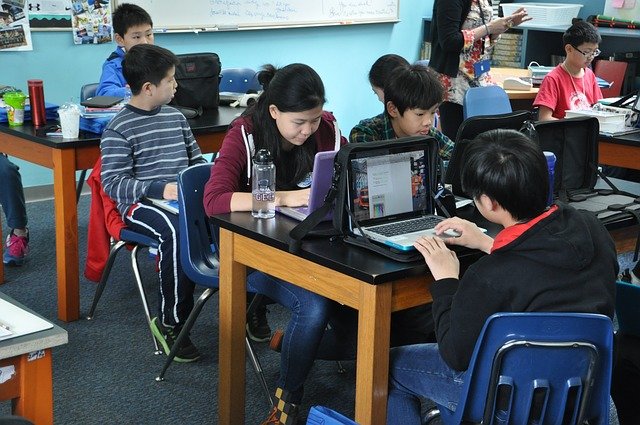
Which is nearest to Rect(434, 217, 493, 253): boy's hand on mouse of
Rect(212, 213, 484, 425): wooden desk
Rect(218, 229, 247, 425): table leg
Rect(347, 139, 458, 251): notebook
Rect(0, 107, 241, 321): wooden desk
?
Rect(347, 139, 458, 251): notebook

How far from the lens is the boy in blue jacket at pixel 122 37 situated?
4.15 meters

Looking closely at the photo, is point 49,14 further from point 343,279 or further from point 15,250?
point 343,279

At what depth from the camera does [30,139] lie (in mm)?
3445

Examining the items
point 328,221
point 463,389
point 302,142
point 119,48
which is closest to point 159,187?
point 302,142

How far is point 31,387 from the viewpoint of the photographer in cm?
153

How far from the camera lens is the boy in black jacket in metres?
1.82

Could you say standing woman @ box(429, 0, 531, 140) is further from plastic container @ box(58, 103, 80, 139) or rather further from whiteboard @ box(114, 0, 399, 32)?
plastic container @ box(58, 103, 80, 139)

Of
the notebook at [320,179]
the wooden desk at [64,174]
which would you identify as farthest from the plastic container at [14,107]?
the notebook at [320,179]

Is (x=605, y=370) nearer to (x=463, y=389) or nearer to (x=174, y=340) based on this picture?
(x=463, y=389)

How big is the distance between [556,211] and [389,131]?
3.68 feet

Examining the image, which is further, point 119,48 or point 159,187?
point 119,48

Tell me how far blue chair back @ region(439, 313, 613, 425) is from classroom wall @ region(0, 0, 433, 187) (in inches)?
146

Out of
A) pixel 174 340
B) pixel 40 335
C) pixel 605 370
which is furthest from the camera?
pixel 174 340

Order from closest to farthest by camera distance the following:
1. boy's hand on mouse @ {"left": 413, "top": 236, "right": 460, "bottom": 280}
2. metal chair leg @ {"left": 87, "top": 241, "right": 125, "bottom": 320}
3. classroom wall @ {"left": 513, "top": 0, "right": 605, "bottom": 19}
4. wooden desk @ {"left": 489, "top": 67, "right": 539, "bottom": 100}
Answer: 1. boy's hand on mouse @ {"left": 413, "top": 236, "right": 460, "bottom": 280}
2. metal chair leg @ {"left": 87, "top": 241, "right": 125, "bottom": 320}
3. wooden desk @ {"left": 489, "top": 67, "right": 539, "bottom": 100}
4. classroom wall @ {"left": 513, "top": 0, "right": 605, "bottom": 19}
